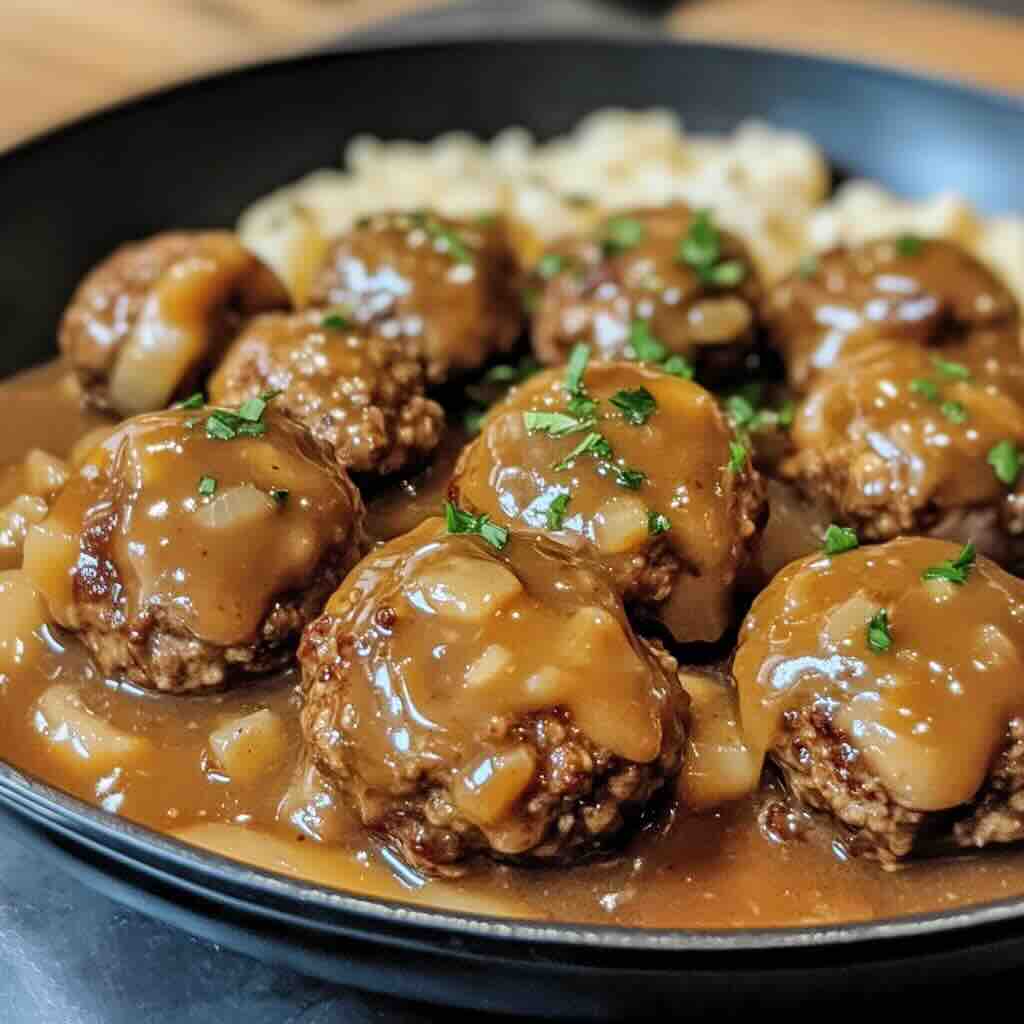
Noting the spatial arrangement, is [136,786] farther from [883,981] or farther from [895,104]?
[895,104]

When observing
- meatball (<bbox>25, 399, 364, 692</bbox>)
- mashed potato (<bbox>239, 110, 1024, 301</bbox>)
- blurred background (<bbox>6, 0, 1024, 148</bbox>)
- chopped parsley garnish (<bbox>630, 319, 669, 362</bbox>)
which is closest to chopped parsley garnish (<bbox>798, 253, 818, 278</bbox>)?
mashed potato (<bbox>239, 110, 1024, 301</bbox>)

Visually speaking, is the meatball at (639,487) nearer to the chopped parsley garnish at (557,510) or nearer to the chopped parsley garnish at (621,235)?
the chopped parsley garnish at (557,510)

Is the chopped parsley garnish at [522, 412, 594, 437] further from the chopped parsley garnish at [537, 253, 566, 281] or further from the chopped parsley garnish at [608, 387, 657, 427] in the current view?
the chopped parsley garnish at [537, 253, 566, 281]

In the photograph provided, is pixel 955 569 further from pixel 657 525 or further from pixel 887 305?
pixel 887 305

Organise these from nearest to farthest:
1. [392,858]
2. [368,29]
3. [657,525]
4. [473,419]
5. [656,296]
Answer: [392,858]
[657,525]
[473,419]
[656,296]
[368,29]

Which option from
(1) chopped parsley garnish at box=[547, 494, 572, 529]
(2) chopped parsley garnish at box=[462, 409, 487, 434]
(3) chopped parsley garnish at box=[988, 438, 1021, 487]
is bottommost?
(2) chopped parsley garnish at box=[462, 409, 487, 434]

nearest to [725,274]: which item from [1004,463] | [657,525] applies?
[1004,463]

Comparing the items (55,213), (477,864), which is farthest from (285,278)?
(477,864)
